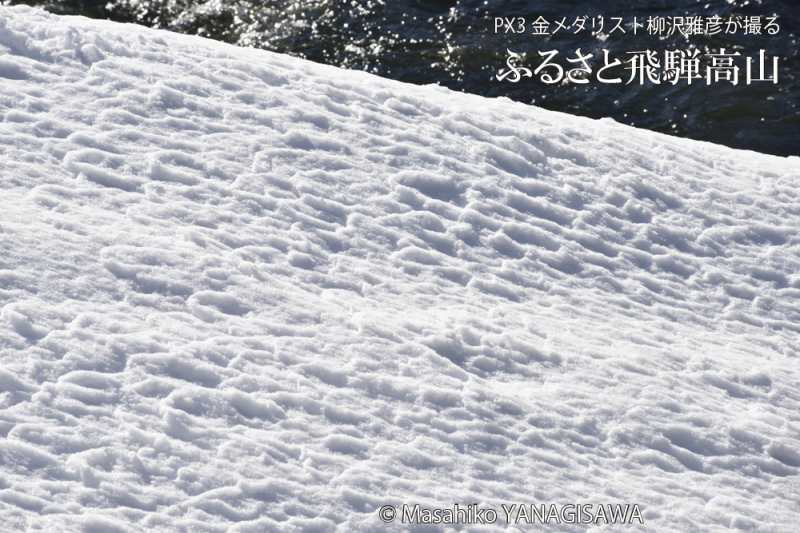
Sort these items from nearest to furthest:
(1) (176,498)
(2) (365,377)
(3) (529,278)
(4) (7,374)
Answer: (1) (176,498) → (4) (7,374) → (2) (365,377) → (3) (529,278)

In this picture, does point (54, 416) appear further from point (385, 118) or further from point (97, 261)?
point (385, 118)

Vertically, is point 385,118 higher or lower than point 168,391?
higher

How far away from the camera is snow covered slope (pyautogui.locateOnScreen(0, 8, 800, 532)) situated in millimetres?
5531

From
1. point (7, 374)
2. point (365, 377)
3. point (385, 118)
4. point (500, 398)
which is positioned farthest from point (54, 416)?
point (385, 118)

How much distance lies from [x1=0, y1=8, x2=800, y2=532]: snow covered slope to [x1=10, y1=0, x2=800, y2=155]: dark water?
2.51 metres

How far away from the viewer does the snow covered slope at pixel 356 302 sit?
5.53 meters

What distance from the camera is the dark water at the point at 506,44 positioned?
11.8 metres

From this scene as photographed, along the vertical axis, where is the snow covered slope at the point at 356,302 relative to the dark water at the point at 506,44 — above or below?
below

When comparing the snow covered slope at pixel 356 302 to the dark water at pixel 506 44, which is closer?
the snow covered slope at pixel 356 302

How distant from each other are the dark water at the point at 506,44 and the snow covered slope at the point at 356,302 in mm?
2506

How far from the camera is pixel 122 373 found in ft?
19.0

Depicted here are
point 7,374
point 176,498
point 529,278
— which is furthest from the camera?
point 529,278

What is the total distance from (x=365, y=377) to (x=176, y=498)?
141 cm

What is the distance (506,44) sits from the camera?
12.7 metres
